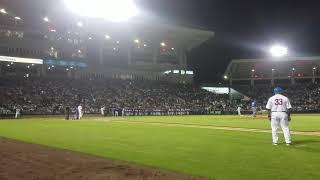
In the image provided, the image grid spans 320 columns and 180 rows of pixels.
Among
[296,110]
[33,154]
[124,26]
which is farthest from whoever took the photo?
[124,26]

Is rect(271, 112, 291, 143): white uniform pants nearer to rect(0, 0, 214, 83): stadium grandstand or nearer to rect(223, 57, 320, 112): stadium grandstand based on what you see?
rect(0, 0, 214, 83): stadium grandstand

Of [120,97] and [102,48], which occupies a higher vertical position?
[102,48]

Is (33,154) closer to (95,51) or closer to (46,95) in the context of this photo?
(46,95)

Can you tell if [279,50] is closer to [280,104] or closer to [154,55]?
[154,55]

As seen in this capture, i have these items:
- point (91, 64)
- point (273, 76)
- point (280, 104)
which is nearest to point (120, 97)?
point (91, 64)

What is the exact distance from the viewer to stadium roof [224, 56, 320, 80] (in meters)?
86.3

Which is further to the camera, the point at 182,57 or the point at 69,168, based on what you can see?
the point at 182,57

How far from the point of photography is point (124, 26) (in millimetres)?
72875

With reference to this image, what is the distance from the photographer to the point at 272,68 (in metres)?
92.2

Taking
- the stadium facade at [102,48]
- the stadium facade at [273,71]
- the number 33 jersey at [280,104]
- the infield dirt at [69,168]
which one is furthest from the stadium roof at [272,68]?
the infield dirt at [69,168]

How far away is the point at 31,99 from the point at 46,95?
3061 millimetres

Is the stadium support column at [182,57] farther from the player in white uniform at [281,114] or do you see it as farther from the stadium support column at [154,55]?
the player in white uniform at [281,114]

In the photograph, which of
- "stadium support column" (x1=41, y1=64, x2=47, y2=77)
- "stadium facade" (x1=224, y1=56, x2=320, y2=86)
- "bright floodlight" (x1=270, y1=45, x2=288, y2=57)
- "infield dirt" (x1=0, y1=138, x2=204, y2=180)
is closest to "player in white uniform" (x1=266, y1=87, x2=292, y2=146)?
"infield dirt" (x1=0, y1=138, x2=204, y2=180)

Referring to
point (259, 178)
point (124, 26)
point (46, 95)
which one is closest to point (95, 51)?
point (124, 26)
